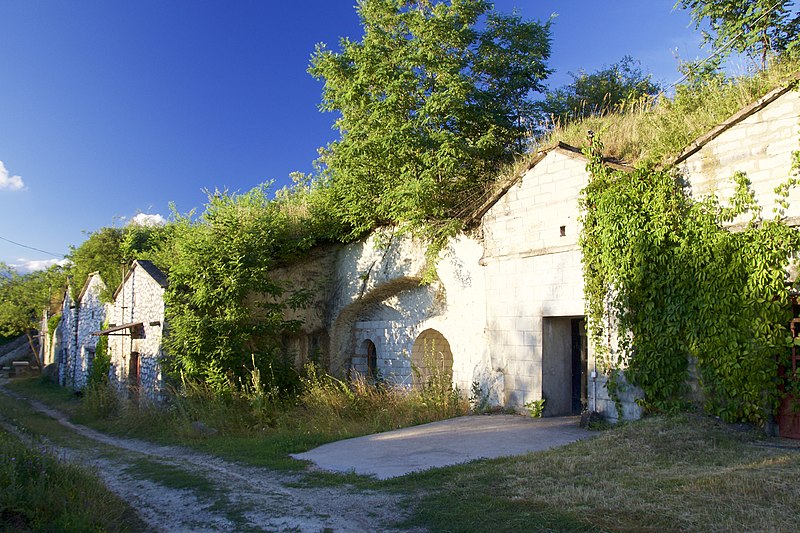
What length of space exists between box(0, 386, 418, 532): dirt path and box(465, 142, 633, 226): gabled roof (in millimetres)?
6295

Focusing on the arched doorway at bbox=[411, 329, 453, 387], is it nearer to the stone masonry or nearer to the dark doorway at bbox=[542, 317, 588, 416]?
the dark doorway at bbox=[542, 317, 588, 416]

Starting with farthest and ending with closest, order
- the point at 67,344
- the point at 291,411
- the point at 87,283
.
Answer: the point at 67,344 < the point at 87,283 < the point at 291,411

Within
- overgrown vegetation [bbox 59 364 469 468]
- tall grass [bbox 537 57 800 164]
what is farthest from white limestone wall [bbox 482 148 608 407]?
overgrown vegetation [bbox 59 364 469 468]

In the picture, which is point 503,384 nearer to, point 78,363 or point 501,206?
point 501,206

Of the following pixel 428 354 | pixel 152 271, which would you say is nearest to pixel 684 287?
pixel 428 354

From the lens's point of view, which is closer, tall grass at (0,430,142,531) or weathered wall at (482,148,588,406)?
tall grass at (0,430,142,531)

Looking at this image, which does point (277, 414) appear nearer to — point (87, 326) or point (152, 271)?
point (152, 271)

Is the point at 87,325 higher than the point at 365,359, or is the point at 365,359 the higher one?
the point at 87,325

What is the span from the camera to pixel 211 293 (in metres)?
13.2

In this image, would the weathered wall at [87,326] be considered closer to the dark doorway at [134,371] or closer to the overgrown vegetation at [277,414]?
the dark doorway at [134,371]

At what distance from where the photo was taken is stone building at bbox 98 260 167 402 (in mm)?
14477

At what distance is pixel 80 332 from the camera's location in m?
23.0

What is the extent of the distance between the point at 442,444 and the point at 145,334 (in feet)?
33.7

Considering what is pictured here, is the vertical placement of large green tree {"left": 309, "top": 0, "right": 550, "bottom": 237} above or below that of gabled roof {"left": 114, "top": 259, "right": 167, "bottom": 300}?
above
